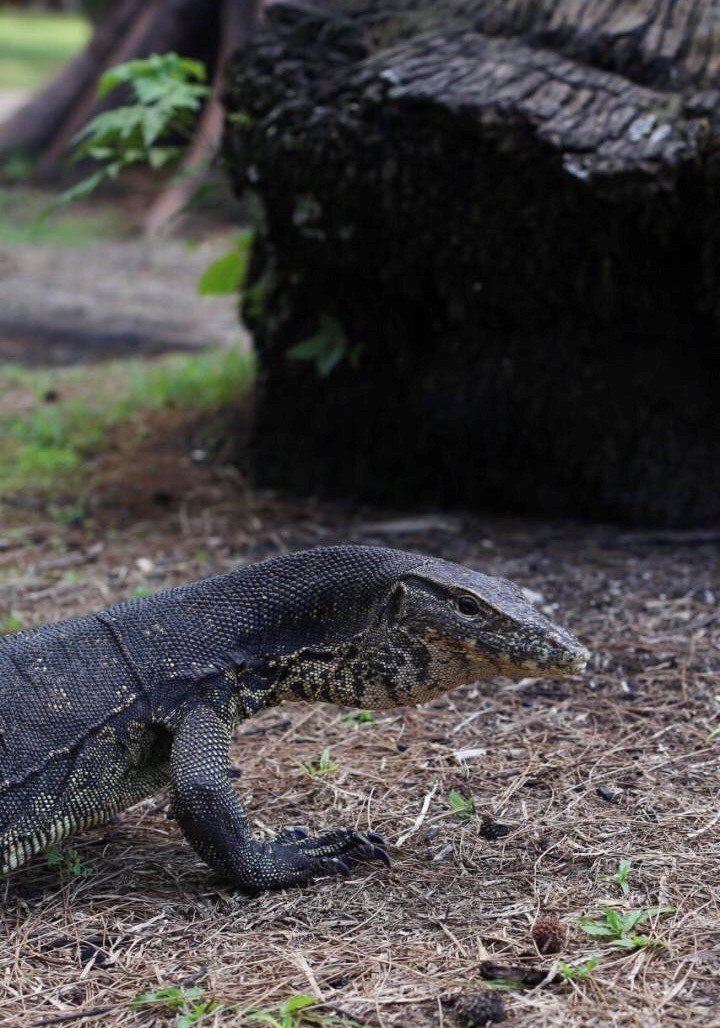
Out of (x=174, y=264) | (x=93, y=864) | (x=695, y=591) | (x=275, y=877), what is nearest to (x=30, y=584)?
(x=93, y=864)

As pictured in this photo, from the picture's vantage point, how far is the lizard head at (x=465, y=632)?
3.76m

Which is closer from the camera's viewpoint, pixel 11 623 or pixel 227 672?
pixel 227 672

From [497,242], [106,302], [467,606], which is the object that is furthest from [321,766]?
[106,302]

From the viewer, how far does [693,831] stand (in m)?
3.96

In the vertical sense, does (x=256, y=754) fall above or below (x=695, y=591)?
below

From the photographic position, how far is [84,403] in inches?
362

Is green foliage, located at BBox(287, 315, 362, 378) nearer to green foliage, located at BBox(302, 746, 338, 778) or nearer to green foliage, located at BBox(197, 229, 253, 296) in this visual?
green foliage, located at BBox(197, 229, 253, 296)

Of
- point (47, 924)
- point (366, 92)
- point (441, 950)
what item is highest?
point (366, 92)

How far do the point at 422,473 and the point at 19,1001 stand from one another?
4.32m

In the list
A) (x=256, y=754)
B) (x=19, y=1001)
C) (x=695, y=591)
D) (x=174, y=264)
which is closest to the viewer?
(x=19, y=1001)

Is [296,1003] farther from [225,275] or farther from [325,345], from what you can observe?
[225,275]

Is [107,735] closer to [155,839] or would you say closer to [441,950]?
[155,839]

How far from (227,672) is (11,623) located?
1944 millimetres

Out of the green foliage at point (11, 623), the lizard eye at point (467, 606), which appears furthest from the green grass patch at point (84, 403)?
the lizard eye at point (467, 606)
